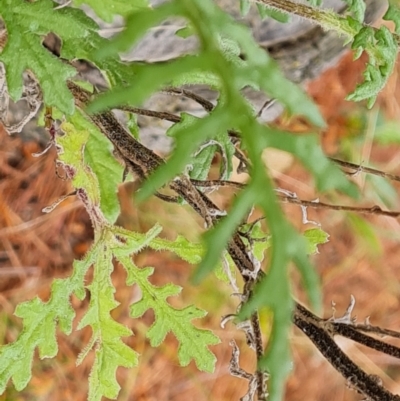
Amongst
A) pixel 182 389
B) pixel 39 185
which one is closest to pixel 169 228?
pixel 39 185

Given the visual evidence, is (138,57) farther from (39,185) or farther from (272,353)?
(272,353)

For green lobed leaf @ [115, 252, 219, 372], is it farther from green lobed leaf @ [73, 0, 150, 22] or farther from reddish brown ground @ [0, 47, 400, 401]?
reddish brown ground @ [0, 47, 400, 401]

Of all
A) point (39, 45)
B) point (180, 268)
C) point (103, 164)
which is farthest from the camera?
point (180, 268)

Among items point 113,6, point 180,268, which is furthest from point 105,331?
point 180,268

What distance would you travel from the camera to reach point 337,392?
1.70 metres

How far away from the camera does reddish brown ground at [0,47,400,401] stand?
137cm

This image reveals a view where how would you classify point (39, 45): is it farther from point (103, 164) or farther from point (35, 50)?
point (103, 164)

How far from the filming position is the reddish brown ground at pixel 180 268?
4.50ft

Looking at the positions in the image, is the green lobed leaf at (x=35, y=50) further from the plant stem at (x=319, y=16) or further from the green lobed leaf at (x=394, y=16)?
the green lobed leaf at (x=394, y=16)

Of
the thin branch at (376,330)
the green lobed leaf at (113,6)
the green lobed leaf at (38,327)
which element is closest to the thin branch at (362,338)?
the thin branch at (376,330)

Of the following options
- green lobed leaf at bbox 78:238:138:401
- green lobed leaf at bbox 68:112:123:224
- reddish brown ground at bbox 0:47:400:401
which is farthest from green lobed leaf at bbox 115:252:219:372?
reddish brown ground at bbox 0:47:400:401

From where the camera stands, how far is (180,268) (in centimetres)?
150

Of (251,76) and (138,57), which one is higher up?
(251,76)

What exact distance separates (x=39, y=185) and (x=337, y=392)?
957mm
